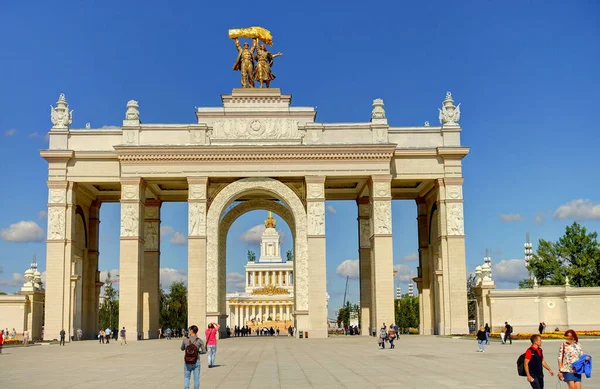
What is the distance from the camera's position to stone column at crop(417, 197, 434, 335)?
53.9 m

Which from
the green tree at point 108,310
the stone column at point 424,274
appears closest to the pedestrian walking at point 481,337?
the stone column at point 424,274

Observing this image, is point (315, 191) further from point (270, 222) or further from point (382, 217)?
point (270, 222)

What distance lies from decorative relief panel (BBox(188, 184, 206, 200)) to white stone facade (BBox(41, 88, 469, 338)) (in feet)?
0.23

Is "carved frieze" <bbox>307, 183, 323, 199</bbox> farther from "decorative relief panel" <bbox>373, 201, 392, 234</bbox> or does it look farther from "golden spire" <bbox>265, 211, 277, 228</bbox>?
"golden spire" <bbox>265, 211, 277, 228</bbox>

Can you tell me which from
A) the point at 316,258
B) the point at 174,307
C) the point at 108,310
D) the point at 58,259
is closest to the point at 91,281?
the point at 58,259

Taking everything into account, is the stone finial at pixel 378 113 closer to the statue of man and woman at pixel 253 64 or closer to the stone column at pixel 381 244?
the stone column at pixel 381 244

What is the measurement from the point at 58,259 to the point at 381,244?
20406mm

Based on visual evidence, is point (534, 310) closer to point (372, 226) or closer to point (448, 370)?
point (372, 226)

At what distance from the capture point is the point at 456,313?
1893 inches

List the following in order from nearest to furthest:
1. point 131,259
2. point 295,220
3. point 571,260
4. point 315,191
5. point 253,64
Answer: point 131,259, point 315,191, point 295,220, point 253,64, point 571,260

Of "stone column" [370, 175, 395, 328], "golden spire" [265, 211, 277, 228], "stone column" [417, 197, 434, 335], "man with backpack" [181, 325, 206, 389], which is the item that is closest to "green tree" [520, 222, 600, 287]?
"stone column" [417, 197, 434, 335]

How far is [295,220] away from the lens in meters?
48.9

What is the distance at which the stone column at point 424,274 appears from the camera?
177 feet

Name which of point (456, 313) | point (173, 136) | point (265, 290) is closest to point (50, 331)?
point (173, 136)
